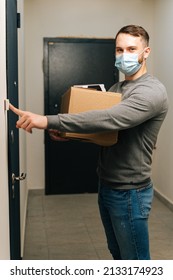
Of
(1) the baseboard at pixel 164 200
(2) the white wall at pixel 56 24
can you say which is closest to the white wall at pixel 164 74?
(1) the baseboard at pixel 164 200

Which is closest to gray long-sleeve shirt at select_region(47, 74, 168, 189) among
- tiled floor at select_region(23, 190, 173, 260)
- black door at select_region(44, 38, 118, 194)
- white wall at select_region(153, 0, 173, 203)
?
tiled floor at select_region(23, 190, 173, 260)

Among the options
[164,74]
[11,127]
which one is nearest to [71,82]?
[164,74]

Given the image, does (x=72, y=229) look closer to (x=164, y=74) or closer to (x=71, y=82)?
(x=71, y=82)

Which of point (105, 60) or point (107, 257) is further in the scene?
point (105, 60)

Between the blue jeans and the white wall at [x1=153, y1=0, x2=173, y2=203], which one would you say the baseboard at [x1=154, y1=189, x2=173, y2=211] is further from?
the blue jeans

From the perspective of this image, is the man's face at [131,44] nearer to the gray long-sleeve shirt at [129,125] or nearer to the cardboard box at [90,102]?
the gray long-sleeve shirt at [129,125]

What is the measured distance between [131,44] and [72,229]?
91.1 inches

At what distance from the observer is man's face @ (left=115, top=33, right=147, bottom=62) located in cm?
174

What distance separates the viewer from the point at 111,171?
1766 mm

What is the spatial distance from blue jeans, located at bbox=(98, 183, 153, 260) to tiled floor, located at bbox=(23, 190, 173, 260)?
4.27 ft

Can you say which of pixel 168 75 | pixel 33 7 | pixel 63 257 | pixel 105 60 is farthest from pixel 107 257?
pixel 33 7

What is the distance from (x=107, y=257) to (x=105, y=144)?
1591mm

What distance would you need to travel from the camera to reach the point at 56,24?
469 cm
